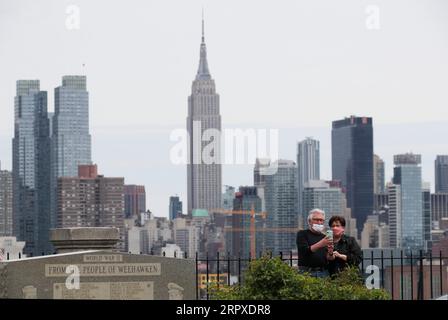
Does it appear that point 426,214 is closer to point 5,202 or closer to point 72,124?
point 5,202

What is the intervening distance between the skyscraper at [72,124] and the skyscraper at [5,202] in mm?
3901

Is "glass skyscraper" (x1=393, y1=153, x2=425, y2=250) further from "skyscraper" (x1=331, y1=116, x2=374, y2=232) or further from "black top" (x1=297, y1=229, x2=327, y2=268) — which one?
"black top" (x1=297, y1=229, x2=327, y2=268)

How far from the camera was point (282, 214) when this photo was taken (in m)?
127

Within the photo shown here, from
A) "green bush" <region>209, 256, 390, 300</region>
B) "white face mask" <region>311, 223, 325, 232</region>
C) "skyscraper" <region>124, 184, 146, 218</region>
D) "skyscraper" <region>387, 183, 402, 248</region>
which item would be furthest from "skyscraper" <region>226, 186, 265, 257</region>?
"white face mask" <region>311, 223, 325, 232</region>

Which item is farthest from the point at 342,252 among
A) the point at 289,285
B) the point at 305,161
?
the point at 305,161

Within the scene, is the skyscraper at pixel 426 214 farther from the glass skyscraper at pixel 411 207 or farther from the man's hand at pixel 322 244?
the man's hand at pixel 322 244

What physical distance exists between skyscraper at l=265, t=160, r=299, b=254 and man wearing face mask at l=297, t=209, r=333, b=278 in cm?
4730

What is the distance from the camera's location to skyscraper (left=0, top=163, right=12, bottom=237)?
66.9 m

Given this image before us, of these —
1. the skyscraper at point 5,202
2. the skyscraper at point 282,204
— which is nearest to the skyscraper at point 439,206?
the skyscraper at point 282,204

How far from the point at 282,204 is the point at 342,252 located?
100256 millimetres

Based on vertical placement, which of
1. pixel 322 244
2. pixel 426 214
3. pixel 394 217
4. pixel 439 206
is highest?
pixel 322 244

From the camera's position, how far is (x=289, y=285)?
11977 millimetres
